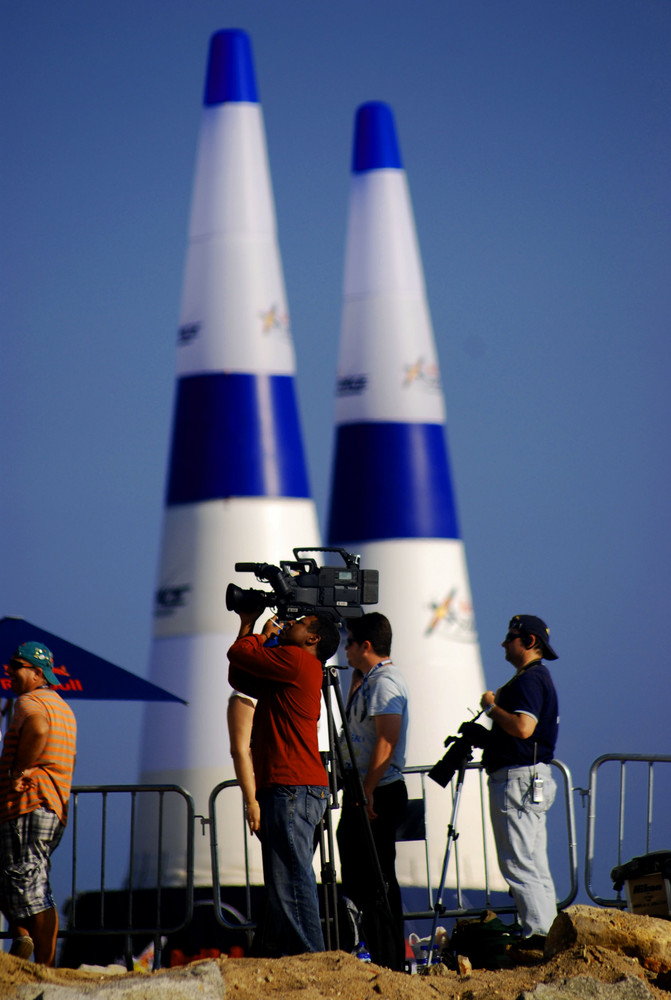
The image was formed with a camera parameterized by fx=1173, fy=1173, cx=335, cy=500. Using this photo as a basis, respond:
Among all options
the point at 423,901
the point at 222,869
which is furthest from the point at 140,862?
the point at 423,901

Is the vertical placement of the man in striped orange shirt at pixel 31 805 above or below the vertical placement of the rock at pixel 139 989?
above

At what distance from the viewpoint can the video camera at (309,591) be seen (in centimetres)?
463

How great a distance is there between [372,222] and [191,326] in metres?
2.00

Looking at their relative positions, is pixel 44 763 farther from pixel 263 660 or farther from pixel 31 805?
pixel 263 660

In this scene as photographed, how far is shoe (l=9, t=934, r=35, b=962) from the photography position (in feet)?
15.9

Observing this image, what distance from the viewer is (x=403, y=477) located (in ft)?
31.3

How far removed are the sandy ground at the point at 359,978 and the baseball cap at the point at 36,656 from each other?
1.30 metres

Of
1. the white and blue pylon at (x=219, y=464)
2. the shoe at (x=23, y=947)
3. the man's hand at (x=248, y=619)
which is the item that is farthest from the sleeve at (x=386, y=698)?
the white and blue pylon at (x=219, y=464)

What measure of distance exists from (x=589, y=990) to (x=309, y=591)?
1784 millimetres

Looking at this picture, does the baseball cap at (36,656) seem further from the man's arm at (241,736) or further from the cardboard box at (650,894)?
the cardboard box at (650,894)

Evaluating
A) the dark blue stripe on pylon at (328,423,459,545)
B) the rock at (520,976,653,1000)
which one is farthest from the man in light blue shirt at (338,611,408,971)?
the dark blue stripe on pylon at (328,423,459,545)

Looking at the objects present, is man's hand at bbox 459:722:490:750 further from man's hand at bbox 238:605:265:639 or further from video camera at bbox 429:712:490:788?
man's hand at bbox 238:605:265:639

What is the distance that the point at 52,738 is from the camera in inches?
201

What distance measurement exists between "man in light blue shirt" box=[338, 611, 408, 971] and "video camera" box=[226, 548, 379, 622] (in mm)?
383
